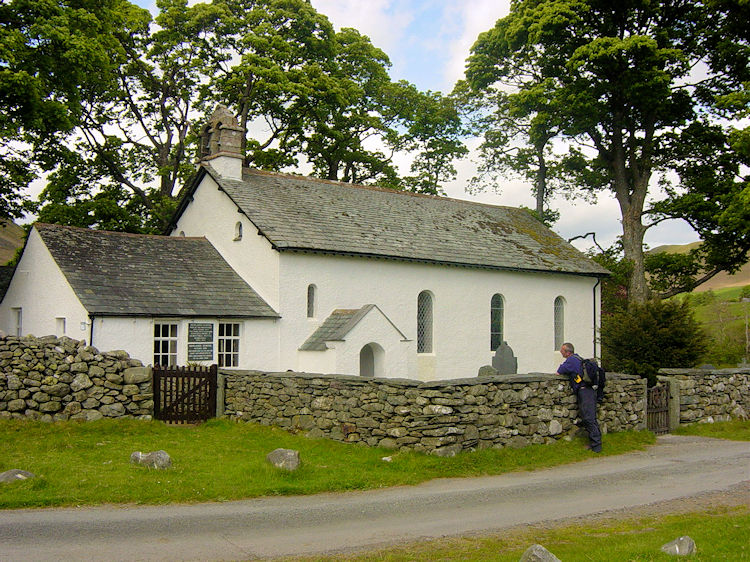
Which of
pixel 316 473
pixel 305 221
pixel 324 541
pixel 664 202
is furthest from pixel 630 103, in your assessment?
pixel 324 541

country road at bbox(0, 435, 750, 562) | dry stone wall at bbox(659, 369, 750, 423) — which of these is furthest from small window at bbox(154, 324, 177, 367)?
dry stone wall at bbox(659, 369, 750, 423)

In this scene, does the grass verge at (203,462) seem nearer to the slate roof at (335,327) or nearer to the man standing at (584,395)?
the man standing at (584,395)

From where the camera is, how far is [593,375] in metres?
15.8

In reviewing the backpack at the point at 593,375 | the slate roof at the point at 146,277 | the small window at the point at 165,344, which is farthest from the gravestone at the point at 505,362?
the small window at the point at 165,344

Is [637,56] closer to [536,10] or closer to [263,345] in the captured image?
[536,10]

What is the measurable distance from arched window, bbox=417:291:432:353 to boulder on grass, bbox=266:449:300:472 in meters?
15.6

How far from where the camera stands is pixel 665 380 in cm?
1891

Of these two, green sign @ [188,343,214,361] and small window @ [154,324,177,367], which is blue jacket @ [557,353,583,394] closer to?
green sign @ [188,343,214,361]

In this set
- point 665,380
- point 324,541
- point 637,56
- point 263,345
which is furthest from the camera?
point 637,56

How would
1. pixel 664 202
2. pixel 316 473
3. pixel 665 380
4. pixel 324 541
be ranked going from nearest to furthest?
pixel 324 541, pixel 316 473, pixel 665 380, pixel 664 202

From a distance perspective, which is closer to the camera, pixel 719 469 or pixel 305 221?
pixel 719 469

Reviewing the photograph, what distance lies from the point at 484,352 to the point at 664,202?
48.6 feet

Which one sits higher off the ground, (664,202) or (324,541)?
(664,202)

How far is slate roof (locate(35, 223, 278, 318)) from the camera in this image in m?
21.1
